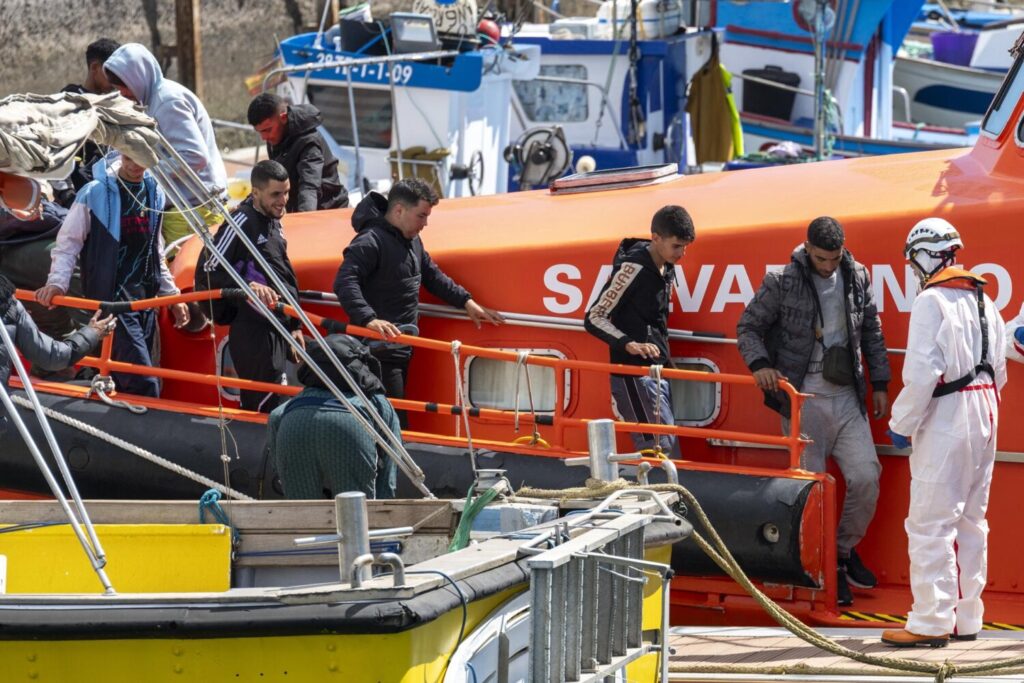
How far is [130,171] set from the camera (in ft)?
21.9

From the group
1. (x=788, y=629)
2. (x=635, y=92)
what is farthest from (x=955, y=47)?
(x=788, y=629)

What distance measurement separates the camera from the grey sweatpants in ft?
19.2

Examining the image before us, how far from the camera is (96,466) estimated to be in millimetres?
6625

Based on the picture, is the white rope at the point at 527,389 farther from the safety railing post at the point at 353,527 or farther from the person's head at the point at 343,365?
the safety railing post at the point at 353,527

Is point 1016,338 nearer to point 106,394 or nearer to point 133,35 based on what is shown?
point 106,394

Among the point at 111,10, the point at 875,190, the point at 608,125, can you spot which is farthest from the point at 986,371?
the point at 111,10

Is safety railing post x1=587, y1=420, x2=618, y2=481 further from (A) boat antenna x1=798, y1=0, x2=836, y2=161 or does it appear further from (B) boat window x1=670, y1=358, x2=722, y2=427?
(A) boat antenna x1=798, y1=0, x2=836, y2=161

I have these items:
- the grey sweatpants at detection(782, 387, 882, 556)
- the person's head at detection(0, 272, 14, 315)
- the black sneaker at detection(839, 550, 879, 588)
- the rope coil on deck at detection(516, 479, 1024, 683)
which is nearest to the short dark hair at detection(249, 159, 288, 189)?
the person's head at detection(0, 272, 14, 315)

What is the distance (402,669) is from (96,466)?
326 centimetres

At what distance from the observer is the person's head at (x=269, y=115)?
25.4 feet

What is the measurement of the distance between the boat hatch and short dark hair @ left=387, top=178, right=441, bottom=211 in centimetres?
88

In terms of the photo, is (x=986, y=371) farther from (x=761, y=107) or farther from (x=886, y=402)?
(x=761, y=107)

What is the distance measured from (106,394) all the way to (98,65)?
223 cm

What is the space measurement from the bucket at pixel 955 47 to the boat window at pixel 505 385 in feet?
70.3
